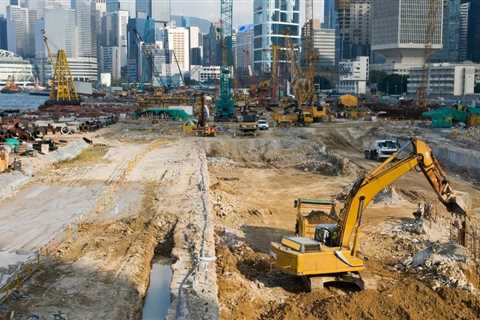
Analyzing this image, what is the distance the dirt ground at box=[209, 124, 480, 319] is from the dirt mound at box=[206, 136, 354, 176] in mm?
151

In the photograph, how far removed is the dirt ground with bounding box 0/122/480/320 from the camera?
33.5 ft

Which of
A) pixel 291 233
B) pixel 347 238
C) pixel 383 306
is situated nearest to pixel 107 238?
pixel 291 233

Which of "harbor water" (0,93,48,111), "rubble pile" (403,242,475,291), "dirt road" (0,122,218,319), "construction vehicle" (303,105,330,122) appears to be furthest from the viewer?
"harbor water" (0,93,48,111)

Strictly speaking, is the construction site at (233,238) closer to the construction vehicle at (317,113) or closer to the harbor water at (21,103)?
the construction vehicle at (317,113)

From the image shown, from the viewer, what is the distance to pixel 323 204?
13156 mm

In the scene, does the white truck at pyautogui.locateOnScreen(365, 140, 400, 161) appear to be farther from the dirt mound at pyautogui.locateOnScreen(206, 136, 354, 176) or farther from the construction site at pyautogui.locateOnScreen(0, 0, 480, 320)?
the dirt mound at pyautogui.locateOnScreen(206, 136, 354, 176)

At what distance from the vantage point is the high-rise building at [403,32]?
16512 centimetres

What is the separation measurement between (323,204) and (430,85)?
128928 millimetres

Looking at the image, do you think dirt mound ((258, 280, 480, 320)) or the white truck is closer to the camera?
dirt mound ((258, 280, 480, 320))

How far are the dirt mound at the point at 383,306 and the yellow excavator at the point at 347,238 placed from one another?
43 cm

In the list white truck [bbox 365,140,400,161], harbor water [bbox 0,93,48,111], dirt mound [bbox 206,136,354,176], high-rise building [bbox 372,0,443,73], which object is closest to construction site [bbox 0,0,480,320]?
dirt mound [bbox 206,136,354,176]

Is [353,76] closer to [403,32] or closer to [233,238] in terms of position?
[403,32]

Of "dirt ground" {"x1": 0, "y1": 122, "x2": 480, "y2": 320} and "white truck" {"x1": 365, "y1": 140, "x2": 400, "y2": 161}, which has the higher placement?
"white truck" {"x1": 365, "y1": 140, "x2": 400, "y2": 161}

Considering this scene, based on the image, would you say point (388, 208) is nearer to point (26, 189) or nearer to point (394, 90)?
point (26, 189)
